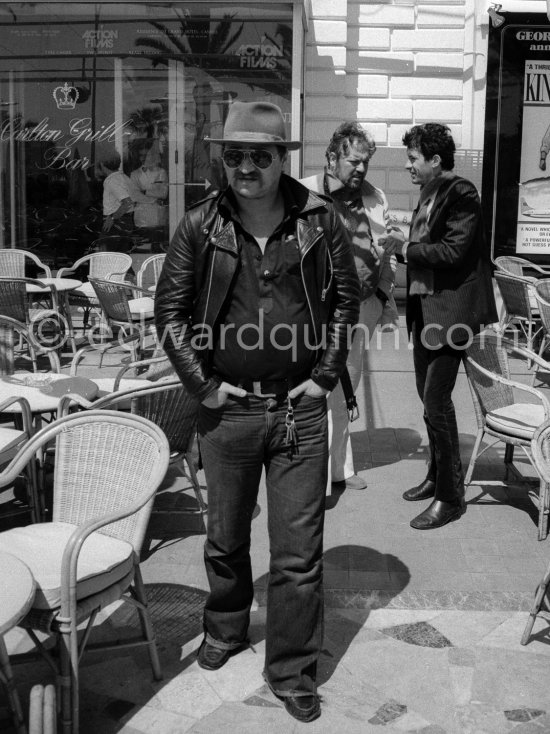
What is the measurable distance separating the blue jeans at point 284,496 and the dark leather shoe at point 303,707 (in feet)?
0.10

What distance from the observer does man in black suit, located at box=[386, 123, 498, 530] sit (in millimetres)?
4926

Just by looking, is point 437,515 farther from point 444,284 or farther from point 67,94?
point 67,94

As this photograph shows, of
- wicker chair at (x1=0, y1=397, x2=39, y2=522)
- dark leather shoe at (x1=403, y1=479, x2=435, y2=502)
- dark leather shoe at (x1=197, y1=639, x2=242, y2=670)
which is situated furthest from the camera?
dark leather shoe at (x1=403, y1=479, x2=435, y2=502)

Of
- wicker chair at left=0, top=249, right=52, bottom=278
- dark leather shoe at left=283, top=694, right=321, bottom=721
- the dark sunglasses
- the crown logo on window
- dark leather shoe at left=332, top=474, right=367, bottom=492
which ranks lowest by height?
dark leather shoe at left=283, top=694, right=321, bottom=721

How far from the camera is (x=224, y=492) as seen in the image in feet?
11.3

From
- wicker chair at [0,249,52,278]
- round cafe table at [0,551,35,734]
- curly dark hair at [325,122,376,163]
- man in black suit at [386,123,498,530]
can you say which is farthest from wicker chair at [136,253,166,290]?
round cafe table at [0,551,35,734]

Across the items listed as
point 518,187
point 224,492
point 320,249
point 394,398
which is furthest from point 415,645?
point 518,187

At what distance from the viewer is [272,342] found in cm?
327

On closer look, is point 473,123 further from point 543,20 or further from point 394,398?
point 394,398

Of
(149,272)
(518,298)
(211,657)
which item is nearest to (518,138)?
(518,298)

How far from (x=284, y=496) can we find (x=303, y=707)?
696 mm

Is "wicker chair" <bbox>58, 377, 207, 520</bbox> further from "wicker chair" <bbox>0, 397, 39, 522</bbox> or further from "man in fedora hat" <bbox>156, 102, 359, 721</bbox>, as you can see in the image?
"man in fedora hat" <bbox>156, 102, 359, 721</bbox>

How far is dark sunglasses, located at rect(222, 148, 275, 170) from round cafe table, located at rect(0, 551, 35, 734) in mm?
1434

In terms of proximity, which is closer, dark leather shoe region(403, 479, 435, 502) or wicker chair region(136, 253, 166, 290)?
dark leather shoe region(403, 479, 435, 502)
